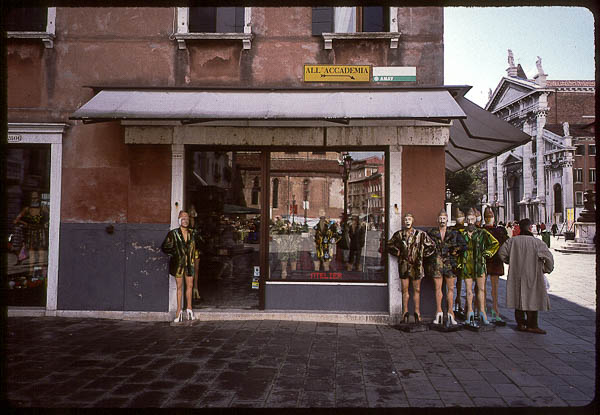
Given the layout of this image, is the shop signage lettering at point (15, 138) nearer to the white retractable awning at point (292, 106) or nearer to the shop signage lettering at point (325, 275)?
the white retractable awning at point (292, 106)

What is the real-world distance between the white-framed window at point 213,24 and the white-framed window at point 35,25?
238 cm

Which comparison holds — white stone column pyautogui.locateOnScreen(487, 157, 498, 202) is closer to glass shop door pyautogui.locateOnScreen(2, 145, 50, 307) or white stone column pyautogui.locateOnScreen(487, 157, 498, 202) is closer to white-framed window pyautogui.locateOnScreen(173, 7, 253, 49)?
white-framed window pyautogui.locateOnScreen(173, 7, 253, 49)

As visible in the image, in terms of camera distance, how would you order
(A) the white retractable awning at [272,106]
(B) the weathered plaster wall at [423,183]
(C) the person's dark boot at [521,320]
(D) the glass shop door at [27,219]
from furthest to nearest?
(D) the glass shop door at [27,219] → (B) the weathered plaster wall at [423,183] → (C) the person's dark boot at [521,320] → (A) the white retractable awning at [272,106]

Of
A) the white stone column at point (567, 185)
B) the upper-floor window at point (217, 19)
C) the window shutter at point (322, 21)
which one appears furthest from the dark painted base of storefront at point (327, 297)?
the white stone column at point (567, 185)

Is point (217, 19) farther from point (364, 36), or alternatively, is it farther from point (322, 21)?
point (364, 36)

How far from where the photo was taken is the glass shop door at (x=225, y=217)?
7.75m

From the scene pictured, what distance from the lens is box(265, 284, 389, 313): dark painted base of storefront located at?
728 cm

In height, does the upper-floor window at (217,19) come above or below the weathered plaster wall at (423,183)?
above

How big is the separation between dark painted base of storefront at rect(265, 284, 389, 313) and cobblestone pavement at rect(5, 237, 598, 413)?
0.43m

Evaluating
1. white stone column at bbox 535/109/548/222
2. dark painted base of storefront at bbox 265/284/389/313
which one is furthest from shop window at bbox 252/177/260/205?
white stone column at bbox 535/109/548/222

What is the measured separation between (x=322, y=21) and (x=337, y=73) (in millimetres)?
1044

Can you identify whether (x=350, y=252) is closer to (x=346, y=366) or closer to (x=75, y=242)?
(x=346, y=366)

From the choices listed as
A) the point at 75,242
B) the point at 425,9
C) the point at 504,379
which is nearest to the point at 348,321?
the point at 504,379

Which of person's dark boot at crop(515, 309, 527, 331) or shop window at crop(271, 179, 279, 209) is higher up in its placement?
shop window at crop(271, 179, 279, 209)
